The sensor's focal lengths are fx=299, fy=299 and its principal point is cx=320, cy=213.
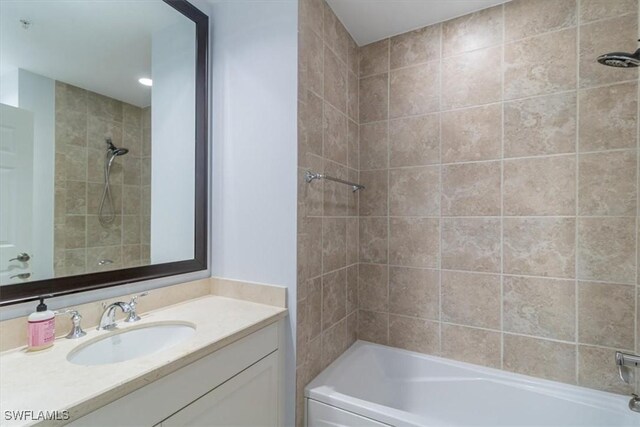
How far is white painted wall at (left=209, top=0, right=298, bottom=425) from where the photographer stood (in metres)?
1.37

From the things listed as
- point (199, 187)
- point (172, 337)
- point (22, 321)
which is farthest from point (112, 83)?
point (172, 337)

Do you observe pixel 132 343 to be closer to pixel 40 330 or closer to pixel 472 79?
pixel 40 330

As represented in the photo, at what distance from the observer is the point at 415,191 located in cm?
181

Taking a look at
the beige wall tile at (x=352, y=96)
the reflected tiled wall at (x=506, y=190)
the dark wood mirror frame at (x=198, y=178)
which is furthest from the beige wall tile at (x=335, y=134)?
the dark wood mirror frame at (x=198, y=178)

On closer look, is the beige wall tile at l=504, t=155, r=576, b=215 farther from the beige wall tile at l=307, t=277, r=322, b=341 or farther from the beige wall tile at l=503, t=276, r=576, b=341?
the beige wall tile at l=307, t=277, r=322, b=341

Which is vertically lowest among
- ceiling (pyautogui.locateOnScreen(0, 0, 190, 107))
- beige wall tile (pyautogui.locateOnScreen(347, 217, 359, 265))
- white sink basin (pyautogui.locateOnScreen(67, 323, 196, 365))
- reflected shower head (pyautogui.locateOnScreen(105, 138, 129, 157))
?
white sink basin (pyautogui.locateOnScreen(67, 323, 196, 365))

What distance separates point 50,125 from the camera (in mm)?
1130

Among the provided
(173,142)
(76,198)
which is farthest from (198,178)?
(76,198)

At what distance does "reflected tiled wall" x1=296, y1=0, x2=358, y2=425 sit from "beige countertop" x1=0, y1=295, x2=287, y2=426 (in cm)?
35

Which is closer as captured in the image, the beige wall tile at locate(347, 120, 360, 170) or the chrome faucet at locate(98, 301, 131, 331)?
the chrome faucet at locate(98, 301, 131, 331)

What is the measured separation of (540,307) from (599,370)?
343 millimetres

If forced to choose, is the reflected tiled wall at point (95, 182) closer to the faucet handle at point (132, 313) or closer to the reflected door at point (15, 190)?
the reflected door at point (15, 190)

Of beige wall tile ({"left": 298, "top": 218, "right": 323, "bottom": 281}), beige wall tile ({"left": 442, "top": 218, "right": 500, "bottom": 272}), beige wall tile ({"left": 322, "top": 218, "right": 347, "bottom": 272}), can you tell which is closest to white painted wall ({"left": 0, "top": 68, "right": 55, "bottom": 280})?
beige wall tile ({"left": 298, "top": 218, "right": 323, "bottom": 281})

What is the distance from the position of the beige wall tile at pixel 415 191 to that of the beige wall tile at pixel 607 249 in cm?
67
